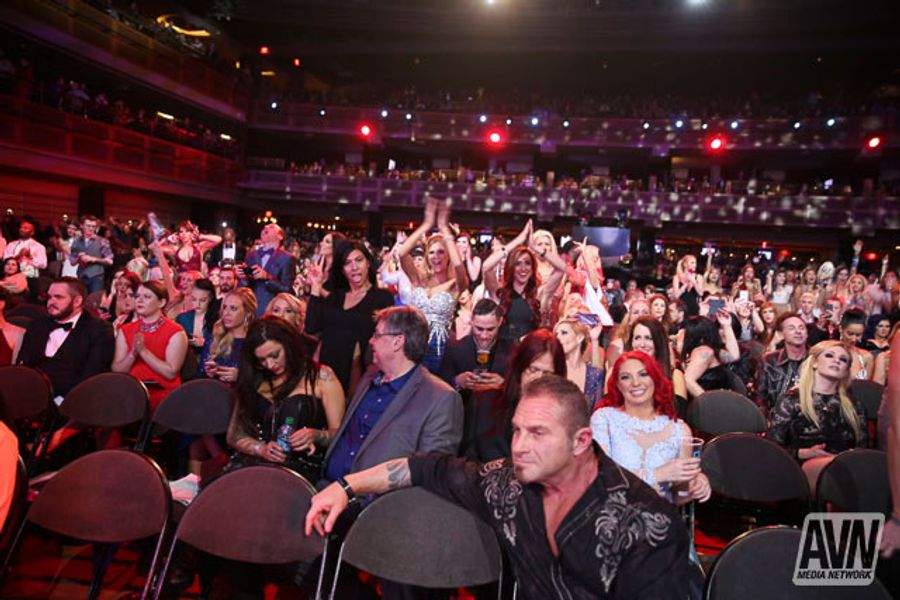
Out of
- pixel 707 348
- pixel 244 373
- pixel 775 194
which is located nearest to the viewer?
pixel 244 373

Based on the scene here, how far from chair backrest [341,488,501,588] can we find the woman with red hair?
2.67 feet

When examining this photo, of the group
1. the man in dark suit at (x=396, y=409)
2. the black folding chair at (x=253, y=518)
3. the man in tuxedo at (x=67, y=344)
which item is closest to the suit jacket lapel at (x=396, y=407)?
the man in dark suit at (x=396, y=409)

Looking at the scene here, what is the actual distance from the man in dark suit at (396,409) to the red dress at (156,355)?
1755 mm

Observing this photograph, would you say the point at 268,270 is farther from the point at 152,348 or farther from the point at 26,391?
the point at 26,391

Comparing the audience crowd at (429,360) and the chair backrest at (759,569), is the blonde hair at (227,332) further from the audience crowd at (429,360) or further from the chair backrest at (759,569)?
the chair backrest at (759,569)

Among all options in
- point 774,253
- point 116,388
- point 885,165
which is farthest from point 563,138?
point 116,388

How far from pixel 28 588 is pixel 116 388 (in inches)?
42.2

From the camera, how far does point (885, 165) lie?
20.5m

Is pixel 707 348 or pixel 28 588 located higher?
pixel 707 348

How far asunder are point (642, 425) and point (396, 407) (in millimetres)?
1075

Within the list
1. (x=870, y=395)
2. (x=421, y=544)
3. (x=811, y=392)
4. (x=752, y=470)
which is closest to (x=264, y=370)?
(x=421, y=544)

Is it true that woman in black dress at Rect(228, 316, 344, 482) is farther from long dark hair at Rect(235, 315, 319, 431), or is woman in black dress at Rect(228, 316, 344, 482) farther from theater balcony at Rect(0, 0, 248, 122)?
theater balcony at Rect(0, 0, 248, 122)

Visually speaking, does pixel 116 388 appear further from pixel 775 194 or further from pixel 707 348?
pixel 775 194

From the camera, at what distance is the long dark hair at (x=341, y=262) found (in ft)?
13.1
